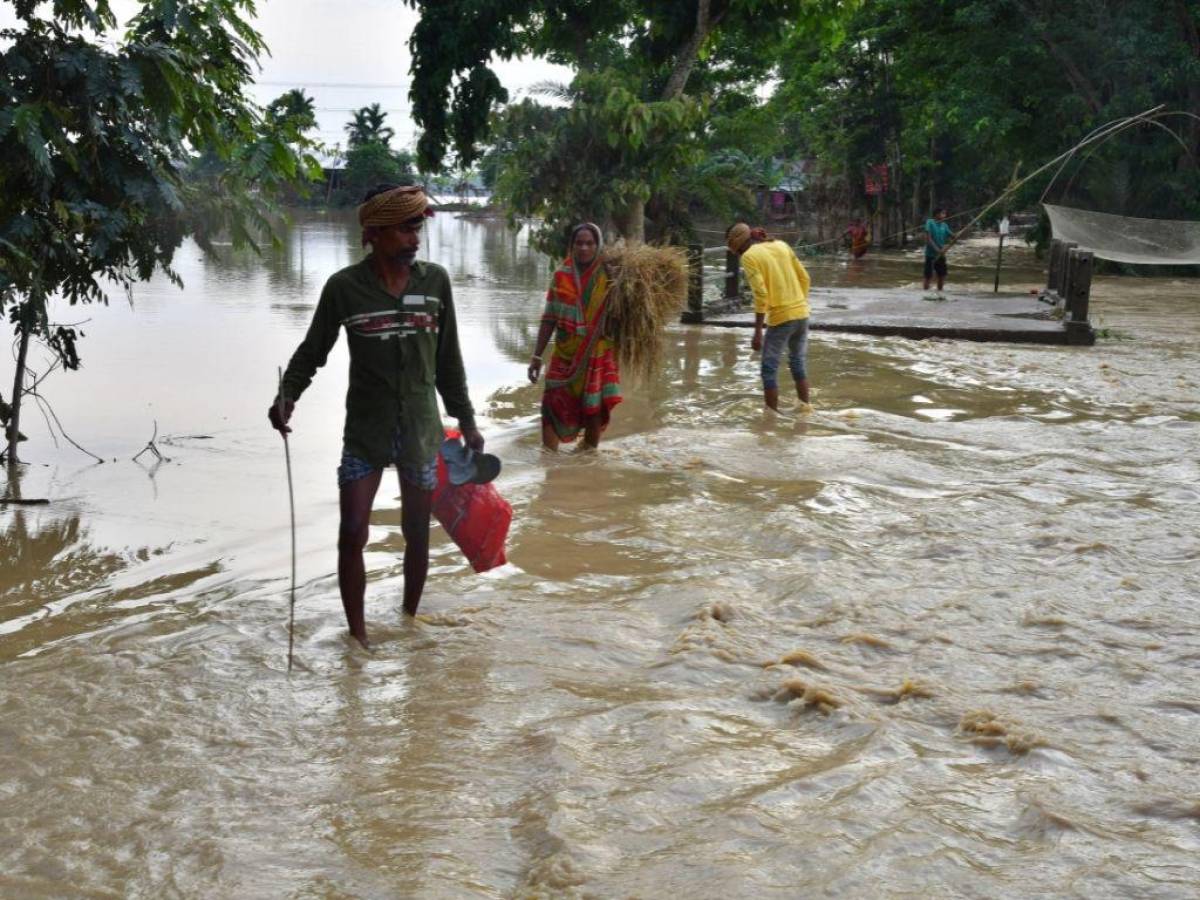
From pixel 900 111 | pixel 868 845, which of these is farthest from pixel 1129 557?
pixel 900 111

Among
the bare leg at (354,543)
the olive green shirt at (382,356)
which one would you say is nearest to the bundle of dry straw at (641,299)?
the olive green shirt at (382,356)

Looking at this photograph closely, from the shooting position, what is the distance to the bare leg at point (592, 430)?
817 centimetres

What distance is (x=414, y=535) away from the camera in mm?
4773

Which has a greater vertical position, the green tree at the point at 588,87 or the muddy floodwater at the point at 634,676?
the green tree at the point at 588,87

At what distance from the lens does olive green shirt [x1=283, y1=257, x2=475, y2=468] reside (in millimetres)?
4410

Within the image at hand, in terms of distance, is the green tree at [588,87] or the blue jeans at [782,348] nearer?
the blue jeans at [782,348]

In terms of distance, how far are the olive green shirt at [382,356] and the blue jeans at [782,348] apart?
16.8ft

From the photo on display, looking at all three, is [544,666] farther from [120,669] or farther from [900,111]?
[900,111]

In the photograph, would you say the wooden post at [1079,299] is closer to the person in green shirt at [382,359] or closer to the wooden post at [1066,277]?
the wooden post at [1066,277]

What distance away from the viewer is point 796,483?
24.7ft

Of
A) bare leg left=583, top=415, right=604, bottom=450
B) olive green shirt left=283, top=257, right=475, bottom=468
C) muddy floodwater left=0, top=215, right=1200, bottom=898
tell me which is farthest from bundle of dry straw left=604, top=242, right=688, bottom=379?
olive green shirt left=283, top=257, right=475, bottom=468

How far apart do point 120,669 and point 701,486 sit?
12.3 ft

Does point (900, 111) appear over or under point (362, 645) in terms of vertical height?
over

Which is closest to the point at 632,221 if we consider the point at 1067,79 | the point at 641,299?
the point at 641,299
